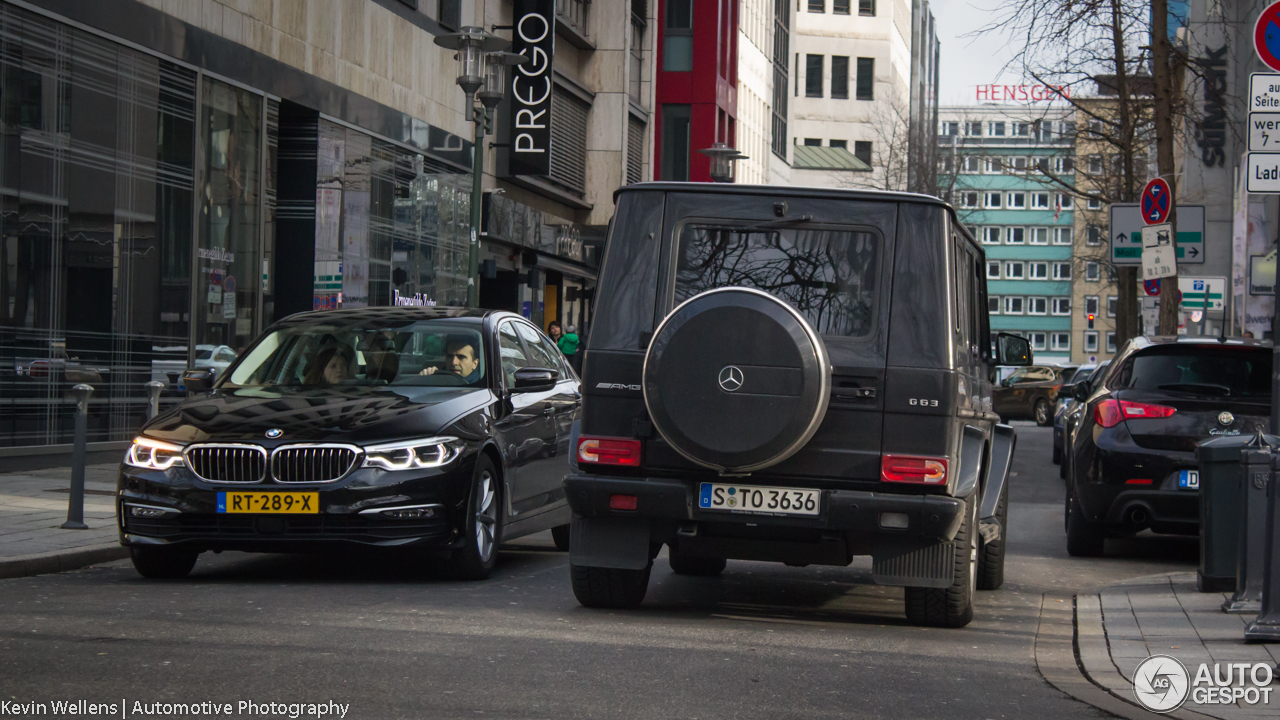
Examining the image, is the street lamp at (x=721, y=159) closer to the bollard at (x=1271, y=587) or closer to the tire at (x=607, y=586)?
the tire at (x=607, y=586)

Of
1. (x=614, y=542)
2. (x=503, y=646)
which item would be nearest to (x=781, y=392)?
(x=614, y=542)

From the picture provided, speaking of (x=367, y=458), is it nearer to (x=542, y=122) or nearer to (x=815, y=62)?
(x=542, y=122)

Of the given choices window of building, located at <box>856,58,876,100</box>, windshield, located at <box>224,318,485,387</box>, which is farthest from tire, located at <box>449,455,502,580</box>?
window of building, located at <box>856,58,876,100</box>

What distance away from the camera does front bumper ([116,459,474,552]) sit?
8.66 m

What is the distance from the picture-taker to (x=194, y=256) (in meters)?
18.5

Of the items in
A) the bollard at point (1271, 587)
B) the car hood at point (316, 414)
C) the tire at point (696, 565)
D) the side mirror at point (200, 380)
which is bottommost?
the tire at point (696, 565)

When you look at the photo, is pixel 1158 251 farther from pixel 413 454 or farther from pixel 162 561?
pixel 162 561

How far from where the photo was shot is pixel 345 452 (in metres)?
8.71

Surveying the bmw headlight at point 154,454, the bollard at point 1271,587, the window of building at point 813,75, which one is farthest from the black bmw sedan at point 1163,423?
the window of building at point 813,75

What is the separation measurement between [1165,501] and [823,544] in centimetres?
469

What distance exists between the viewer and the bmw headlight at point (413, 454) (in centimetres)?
876

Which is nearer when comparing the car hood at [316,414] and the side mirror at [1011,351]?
the car hood at [316,414]

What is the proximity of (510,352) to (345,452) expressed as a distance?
6.70 ft

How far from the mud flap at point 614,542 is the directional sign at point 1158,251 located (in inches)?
470
